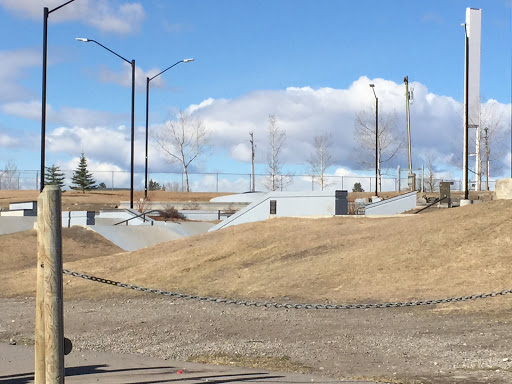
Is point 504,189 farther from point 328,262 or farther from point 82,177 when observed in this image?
point 82,177

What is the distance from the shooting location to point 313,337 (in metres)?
11.8

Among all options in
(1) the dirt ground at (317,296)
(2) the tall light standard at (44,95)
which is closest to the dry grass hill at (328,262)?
(1) the dirt ground at (317,296)

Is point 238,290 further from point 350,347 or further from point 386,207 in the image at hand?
point 386,207

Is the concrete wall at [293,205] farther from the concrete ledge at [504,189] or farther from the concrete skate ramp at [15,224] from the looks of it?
the concrete skate ramp at [15,224]

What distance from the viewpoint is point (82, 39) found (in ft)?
103

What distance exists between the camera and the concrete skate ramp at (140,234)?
31.5m

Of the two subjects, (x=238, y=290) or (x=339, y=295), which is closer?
(x=339, y=295)

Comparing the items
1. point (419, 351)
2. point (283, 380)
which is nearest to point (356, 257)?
point (419, 351)

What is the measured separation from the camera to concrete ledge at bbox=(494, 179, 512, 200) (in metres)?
22.4

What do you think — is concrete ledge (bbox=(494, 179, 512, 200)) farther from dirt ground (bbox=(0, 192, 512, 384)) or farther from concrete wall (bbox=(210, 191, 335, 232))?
concrete wall (bbox=(210, 191, 335, 232))

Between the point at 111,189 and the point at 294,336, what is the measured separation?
68.3m

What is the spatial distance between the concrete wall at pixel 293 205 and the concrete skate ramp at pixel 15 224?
32.4ft

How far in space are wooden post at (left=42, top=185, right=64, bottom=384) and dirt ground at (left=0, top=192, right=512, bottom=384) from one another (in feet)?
13.7

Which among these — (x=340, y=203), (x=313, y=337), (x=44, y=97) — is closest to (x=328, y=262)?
(x=313, y=337)
